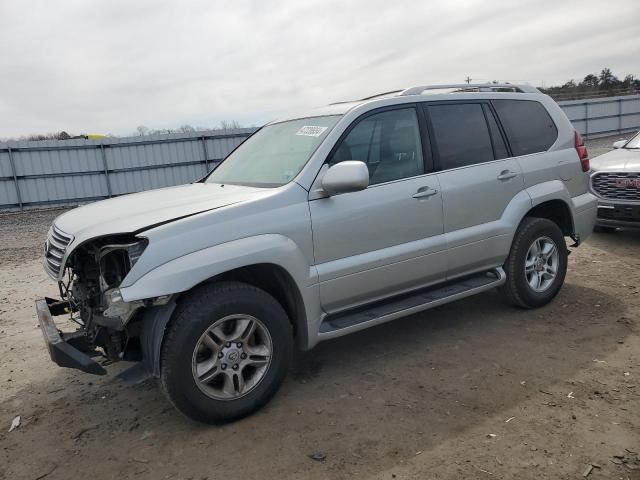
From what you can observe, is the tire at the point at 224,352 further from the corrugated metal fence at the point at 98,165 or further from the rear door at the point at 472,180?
the corrugated metal fence at the point at 98,165

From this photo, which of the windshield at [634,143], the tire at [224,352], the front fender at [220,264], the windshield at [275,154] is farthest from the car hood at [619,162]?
the tire at [224,352]

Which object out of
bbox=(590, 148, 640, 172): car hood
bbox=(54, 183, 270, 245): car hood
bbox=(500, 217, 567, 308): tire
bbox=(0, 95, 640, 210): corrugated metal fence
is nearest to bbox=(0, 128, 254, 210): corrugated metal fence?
bbox=(0, 95, 640, 210): corrugated metal fence

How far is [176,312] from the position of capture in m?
2.93

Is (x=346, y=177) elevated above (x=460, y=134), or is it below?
below

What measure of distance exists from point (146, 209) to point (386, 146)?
5.75 feet

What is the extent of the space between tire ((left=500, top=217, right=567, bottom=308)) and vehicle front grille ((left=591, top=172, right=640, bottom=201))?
266cm

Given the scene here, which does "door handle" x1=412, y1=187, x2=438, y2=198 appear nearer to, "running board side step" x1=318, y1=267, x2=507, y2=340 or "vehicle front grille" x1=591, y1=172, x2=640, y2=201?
"running board side step" x1=318, y1=267, x2=507, y2=340

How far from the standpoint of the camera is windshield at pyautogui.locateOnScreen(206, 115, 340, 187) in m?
3.59

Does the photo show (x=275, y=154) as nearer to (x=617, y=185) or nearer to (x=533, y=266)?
(x=533, y=266)

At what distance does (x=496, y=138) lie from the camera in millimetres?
4418

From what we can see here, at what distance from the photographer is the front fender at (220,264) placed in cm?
275

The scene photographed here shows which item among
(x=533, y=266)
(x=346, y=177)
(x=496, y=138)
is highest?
(x=496, y=138)

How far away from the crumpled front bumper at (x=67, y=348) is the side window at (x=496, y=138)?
3443 millimetres

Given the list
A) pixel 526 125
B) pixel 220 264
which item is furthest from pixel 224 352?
pixel 526 125
